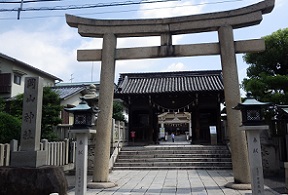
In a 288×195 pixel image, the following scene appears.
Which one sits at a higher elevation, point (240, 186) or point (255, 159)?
point (255, 159)

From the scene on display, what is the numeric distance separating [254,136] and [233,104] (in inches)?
77.5

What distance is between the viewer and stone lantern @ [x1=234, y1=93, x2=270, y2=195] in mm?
6297

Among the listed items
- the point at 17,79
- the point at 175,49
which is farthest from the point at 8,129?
the point at 17,79

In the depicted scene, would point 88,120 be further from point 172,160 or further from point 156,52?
point 172,160

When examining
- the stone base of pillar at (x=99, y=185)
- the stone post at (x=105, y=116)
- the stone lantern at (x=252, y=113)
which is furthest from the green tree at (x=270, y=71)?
the stone base of pillar at (x=99, y=185)

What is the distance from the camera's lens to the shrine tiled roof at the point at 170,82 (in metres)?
20.7

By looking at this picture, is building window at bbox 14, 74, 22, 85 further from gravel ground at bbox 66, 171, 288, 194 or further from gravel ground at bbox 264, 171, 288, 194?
gravel ground at bbox 264, 171, 288, 194

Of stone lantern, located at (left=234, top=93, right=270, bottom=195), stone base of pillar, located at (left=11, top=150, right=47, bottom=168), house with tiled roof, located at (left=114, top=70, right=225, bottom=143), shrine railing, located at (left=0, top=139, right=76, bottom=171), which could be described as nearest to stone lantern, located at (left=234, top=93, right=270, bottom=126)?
stone lantern, located at (left=234, top=93, right=270, bottom=195)

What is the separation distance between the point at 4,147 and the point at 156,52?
5.99 meters

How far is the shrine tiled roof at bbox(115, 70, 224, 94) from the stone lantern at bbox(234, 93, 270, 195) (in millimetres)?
12981

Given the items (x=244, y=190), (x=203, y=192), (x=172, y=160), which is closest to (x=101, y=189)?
(x=203, y=192)

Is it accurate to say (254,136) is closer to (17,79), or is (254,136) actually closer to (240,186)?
(240,186)

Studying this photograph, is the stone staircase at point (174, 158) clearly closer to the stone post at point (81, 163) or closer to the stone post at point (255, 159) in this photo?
the stone post at point (81, 163)

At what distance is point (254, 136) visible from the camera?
6.62m
